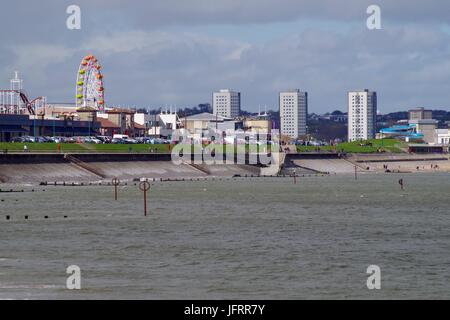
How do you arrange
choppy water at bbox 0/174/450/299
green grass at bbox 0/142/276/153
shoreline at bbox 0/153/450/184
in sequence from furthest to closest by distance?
1. green grass at bbox 0/142/276/153
2. shoreline at bbox 0/153/450/184
3. choppy water at bbox 0/174/450/299

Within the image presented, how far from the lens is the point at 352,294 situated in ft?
133

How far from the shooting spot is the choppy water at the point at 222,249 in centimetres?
4156

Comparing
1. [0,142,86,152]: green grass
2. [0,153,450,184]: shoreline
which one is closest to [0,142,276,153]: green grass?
[0,142,86,152]: green grass

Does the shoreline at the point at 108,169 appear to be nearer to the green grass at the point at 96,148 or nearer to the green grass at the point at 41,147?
the green grass at the point at 96,148

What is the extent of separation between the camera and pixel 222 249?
54125 mm

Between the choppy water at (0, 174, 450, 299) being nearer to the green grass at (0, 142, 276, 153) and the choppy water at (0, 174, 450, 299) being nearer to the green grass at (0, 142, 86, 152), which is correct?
the green grass at (0, 142, 86, 152)

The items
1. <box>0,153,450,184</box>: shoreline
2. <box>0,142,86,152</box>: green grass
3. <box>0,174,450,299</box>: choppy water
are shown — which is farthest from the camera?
<box>0,142,86,152</box>: green grass

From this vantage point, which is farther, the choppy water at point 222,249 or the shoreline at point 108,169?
the shoreline at point 108,169

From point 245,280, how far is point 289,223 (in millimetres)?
27907

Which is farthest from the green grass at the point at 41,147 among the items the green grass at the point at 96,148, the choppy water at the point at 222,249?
the choppy water at the point at 222,249

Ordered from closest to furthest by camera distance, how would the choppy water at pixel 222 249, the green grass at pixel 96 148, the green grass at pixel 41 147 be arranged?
the choppy water at pixel 222 249, the green grass at pixel 41 147, the green grass at pixel 96 148

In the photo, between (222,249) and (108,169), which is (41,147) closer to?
(108,169)

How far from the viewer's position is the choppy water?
4156 cm

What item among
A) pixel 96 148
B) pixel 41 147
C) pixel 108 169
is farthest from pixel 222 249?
pixel 96 148
